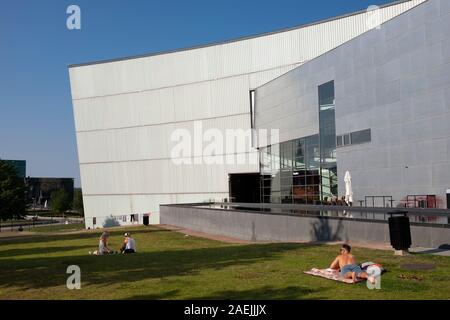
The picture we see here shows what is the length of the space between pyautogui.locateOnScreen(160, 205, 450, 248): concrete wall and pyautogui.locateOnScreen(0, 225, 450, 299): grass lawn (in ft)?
5.14

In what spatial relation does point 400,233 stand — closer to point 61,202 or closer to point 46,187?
point 61,202

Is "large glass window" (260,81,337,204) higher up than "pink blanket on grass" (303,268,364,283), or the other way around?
"large glass window" (260,81,337,204)

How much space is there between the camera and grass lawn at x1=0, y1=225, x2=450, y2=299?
1034 cm

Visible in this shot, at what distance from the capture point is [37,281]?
513 inches

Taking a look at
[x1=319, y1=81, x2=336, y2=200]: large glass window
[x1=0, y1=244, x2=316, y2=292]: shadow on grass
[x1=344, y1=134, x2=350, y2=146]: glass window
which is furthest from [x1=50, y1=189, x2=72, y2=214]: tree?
[x1=0, y1=244, x2=316, y2=292]: shadow on grass

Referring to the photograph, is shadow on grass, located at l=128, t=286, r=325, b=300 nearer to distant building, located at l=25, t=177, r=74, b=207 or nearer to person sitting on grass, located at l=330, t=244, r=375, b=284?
person sitting on grass, located at l=330, t=244, r=375, b=284

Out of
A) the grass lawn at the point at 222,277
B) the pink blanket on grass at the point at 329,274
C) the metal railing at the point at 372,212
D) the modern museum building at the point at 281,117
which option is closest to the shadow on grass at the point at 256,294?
the grass lawn at the point at 222,277

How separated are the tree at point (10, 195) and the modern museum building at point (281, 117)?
Result: 2000 cm

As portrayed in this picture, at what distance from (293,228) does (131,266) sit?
30.6ft

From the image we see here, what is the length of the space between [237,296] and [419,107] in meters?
19.7

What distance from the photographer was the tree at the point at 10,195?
71.6 meters

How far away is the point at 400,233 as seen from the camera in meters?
15.0

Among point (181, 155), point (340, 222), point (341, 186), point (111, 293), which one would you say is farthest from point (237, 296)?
point (181, 155)
